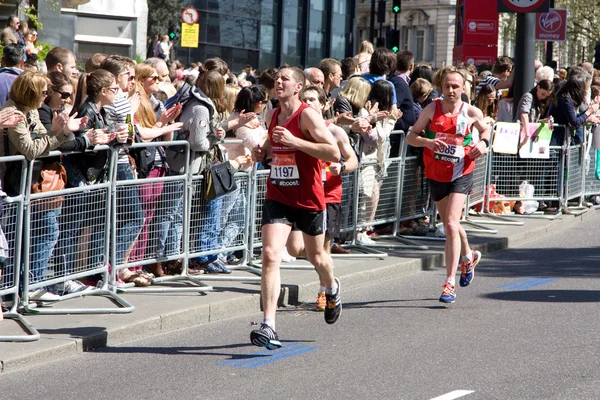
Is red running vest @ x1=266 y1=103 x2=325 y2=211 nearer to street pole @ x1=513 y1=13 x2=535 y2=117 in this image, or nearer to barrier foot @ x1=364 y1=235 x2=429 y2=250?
barrier foot @ x1=364 y1=235 x2=429 y2=250

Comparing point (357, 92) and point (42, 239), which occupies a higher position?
point (357, 92)

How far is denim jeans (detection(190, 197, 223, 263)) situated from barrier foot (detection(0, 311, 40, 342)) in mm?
2346

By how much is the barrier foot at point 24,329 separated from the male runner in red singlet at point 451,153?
352 centimetres

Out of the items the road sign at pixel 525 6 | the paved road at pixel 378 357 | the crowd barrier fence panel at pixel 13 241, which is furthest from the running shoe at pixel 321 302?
the road sign at pixel 525 6

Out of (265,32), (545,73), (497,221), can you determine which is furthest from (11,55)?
(265,32)

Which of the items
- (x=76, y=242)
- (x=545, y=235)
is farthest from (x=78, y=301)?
(x=545, y=235)

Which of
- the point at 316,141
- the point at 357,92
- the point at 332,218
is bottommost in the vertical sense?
the point at 332,218

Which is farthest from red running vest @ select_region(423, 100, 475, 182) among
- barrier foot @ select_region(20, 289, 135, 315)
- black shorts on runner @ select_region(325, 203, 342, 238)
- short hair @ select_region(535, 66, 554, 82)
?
short hair @ select_region(535, 66, 554, 82)

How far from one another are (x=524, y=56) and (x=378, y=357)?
9352 millimetres

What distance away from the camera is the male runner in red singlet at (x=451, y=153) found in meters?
9.45

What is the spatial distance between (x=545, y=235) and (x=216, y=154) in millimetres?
5998

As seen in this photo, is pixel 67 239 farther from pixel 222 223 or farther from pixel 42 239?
pixel 222 223

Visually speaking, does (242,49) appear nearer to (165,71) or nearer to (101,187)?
(165,71)

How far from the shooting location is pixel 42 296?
8430 millimetres
